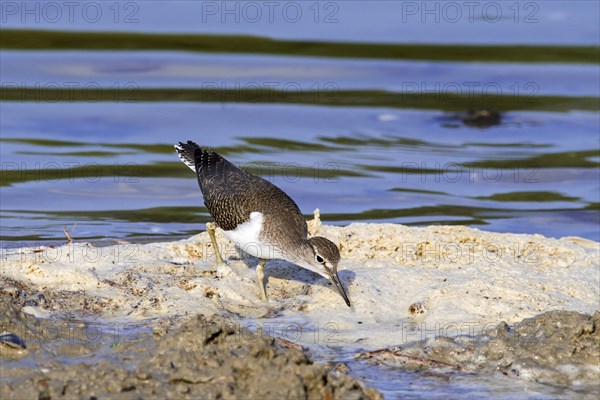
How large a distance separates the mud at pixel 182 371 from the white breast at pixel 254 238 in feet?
6.13

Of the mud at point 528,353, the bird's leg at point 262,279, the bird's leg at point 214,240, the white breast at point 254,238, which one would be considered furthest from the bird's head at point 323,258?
the mud at point 528,353

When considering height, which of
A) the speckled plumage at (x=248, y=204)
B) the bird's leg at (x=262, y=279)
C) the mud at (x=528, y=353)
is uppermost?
the speckled plumage at (x=248, y=204)

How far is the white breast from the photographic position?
791 centimetres

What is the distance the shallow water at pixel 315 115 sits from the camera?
1159 cm

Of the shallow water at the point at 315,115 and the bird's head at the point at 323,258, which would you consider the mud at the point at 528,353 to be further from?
the shallow water at the point at 315,115

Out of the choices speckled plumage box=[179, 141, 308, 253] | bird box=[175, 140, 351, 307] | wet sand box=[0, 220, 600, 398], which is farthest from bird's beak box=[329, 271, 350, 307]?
speckled plumage box=[179, 141, 308, 253]

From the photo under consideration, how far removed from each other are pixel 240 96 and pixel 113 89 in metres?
1.87

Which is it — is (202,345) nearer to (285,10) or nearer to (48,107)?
(48,107)

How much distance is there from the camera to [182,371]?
5445 millimetres

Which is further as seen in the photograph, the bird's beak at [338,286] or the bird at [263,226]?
the bird at [263,226]

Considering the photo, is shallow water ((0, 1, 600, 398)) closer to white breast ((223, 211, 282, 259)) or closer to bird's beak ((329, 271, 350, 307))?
white breast ((223, 211, 282, 259))

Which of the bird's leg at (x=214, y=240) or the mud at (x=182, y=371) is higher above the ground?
the bird's leg at (x=214, y=240)

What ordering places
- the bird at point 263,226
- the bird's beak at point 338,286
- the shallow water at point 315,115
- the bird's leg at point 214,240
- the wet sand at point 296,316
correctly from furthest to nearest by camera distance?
the shallow water at point 315,115, the bird's leg at point 214,240, the bird at point 263,226, the bird's beak at point 338,286, the wet sand at point 296,316

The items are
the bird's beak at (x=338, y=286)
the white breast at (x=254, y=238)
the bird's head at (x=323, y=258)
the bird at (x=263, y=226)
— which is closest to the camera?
the bird's beak at (x=338, y=286)
